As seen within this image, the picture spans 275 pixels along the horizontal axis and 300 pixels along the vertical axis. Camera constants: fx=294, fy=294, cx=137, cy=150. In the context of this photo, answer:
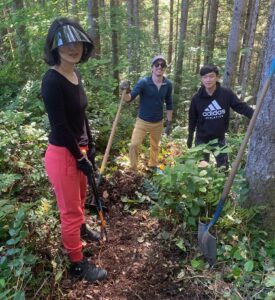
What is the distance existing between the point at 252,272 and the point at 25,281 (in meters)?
2.16

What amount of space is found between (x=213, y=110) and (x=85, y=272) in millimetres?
3124

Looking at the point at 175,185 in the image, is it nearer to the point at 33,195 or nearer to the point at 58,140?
the point at 58,140

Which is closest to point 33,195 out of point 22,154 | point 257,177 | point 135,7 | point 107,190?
point 22,154

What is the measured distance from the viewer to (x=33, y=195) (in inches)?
Result: 177

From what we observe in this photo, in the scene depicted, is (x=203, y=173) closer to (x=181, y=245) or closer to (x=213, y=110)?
(x=181, y=245)

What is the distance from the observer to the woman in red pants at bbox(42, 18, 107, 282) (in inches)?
102

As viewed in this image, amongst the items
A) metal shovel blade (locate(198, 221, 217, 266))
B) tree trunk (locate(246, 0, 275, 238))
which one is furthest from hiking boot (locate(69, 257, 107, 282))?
tree trunk (locate(246, 0, 275, 238))

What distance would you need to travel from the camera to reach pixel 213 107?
480cm

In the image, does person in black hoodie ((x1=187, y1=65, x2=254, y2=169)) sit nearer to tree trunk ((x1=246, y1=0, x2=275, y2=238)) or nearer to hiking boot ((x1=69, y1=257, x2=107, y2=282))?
tree trunk ((x1=246, y1=0, x2=275, y2=238))

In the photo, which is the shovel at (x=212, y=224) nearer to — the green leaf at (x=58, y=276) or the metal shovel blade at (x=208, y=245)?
the metal shovel blade at (x=208, y=245)

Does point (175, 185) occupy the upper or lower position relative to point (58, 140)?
lower

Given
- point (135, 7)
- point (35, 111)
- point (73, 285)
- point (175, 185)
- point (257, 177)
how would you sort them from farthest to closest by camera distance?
point (135, 7), point (35, 111), point (175, 185), point (257, 177), point (73, 285)

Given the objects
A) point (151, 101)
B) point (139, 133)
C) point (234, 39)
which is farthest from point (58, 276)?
point (234, 39)

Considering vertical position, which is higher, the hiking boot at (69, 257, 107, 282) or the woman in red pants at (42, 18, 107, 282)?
the woman in red pants at (42, 18, 107, 282)
